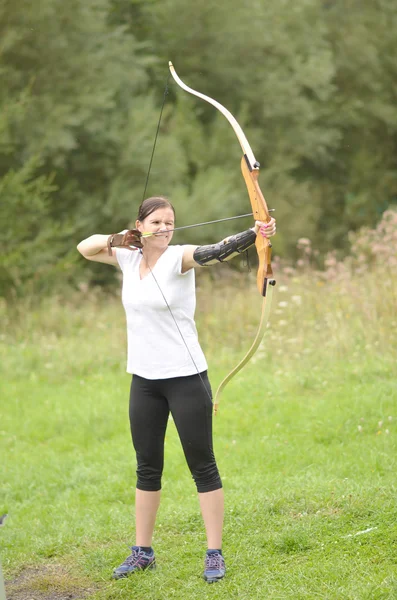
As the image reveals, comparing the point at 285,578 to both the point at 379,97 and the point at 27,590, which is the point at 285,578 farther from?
the point at 379,97

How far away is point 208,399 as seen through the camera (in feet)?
10.6

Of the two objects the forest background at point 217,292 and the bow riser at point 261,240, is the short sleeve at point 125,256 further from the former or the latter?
the forest background at point 217,292

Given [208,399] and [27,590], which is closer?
[208,399]

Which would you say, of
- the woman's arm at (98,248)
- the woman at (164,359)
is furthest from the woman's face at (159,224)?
the woman's arm at (98,248)

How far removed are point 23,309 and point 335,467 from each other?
701 cm

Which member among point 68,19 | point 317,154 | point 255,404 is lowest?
point 317,154

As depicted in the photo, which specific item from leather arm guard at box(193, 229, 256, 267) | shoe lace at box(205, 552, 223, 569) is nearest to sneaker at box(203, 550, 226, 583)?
shoe lace at box(205, 552, 223, 569)

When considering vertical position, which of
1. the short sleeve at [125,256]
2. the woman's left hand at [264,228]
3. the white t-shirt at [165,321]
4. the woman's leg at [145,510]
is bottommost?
the woman's leg at [145,510]

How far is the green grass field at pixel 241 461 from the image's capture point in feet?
11.3

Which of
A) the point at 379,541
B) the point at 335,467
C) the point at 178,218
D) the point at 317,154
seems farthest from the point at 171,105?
the point at 379,541

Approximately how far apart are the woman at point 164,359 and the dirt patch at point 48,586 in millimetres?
483

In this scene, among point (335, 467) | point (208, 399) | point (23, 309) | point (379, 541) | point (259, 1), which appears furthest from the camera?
point (259, 1)

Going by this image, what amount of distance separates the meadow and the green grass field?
0.04 ft

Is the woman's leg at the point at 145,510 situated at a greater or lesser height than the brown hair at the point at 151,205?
lesser
